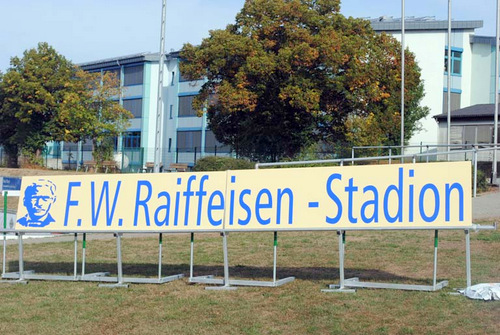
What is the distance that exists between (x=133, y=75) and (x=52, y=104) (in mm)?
17312

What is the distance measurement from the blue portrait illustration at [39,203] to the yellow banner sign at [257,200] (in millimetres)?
18

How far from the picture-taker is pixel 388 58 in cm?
3838

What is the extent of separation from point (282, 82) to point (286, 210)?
77.6 ft

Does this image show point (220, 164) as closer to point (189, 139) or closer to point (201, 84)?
point (201, 84)

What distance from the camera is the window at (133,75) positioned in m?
65.9

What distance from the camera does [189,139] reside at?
6319 centimetres

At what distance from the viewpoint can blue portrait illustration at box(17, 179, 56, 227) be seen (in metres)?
12.3

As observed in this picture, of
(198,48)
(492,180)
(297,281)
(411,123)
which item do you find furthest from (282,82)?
(297,281)

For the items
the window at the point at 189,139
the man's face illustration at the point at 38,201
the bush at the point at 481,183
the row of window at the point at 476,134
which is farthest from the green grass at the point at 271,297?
the window at the point at 189,139

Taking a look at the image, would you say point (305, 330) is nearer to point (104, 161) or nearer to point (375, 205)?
point (375, 205)

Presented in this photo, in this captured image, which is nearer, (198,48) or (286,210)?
(286,210)

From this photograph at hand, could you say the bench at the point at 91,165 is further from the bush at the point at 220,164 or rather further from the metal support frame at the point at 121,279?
the metal support frame at the point at 121,279

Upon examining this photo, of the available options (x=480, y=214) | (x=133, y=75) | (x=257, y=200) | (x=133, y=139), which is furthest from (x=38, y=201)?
(x=133, y=139)

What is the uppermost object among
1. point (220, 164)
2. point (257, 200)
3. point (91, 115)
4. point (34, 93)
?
point (34, 93)
